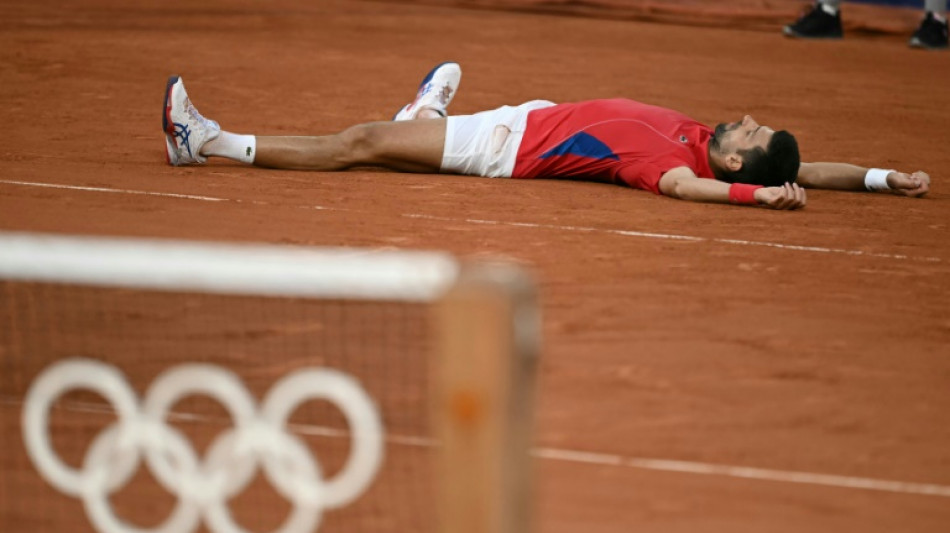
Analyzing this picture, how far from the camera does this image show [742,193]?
266 inches

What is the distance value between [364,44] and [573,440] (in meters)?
8.44

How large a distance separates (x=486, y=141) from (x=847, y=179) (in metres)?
1.92

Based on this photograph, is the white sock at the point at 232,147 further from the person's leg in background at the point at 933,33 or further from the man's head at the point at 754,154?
the person's leg in background at the point at 933,33

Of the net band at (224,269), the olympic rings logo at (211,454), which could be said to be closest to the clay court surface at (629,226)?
the olympic rings logo at (211,454)

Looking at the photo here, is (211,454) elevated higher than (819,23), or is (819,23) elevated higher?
(819,23)

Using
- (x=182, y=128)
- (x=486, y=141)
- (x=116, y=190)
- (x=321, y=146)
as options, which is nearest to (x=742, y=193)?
(x=486, y=141)

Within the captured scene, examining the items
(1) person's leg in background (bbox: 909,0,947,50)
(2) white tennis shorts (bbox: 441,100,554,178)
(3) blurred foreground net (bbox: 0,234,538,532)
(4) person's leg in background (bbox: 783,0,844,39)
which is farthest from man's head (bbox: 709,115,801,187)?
(1) person's leg in background (bbox: 909,0,947,50)

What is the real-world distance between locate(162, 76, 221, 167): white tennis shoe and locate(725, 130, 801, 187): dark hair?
2582 mm

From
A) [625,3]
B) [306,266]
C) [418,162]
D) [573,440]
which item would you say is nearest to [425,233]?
[418,162]

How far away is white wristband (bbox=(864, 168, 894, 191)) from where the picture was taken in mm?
7383

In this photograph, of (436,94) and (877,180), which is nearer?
(877,180)

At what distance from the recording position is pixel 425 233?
19.9ft

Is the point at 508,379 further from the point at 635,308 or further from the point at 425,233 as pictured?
the point at 425,233

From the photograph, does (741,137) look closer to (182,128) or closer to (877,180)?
(877,180)
